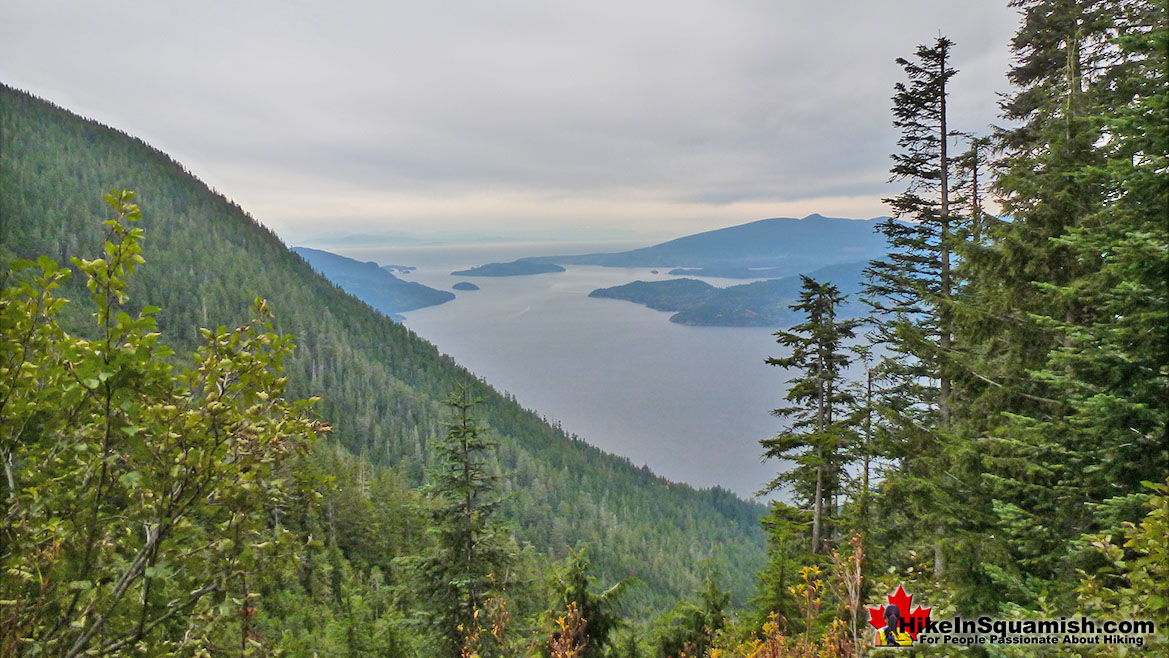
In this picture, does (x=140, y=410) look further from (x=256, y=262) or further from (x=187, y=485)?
(x=256, y=262)

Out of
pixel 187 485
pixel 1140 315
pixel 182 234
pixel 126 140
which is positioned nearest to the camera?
pixel 187 485

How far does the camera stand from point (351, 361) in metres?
126

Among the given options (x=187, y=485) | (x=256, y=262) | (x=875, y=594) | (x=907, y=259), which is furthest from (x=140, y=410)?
(x=256, y=262)

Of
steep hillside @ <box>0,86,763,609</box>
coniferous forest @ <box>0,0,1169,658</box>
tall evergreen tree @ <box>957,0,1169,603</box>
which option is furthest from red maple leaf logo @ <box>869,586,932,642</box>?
steep hillside @ <box>0,86,763,609</box>

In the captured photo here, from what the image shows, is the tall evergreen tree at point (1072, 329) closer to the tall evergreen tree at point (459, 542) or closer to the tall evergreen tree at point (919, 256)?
the tall evergreen tree at point (919, 256)

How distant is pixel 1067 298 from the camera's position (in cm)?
530

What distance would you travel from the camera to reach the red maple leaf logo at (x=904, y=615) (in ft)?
13.0

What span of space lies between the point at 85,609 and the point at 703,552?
10294cm

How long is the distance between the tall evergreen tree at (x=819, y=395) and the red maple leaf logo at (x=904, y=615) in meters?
6.44

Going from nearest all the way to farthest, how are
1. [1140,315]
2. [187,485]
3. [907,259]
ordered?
[187,485], [1140,315], [907,259]

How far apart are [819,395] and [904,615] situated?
25.8 ft

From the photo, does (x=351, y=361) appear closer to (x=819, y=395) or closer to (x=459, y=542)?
(x=459, y=542)

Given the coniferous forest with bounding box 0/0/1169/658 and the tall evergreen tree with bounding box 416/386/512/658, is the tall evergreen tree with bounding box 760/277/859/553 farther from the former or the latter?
the tall evergreen tree with bounding box 416/386/512/658

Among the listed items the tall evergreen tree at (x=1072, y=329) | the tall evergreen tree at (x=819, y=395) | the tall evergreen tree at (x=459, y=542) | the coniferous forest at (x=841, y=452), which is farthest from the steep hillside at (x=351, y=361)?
the tall evergreen tree at (x=1072, y=329)
